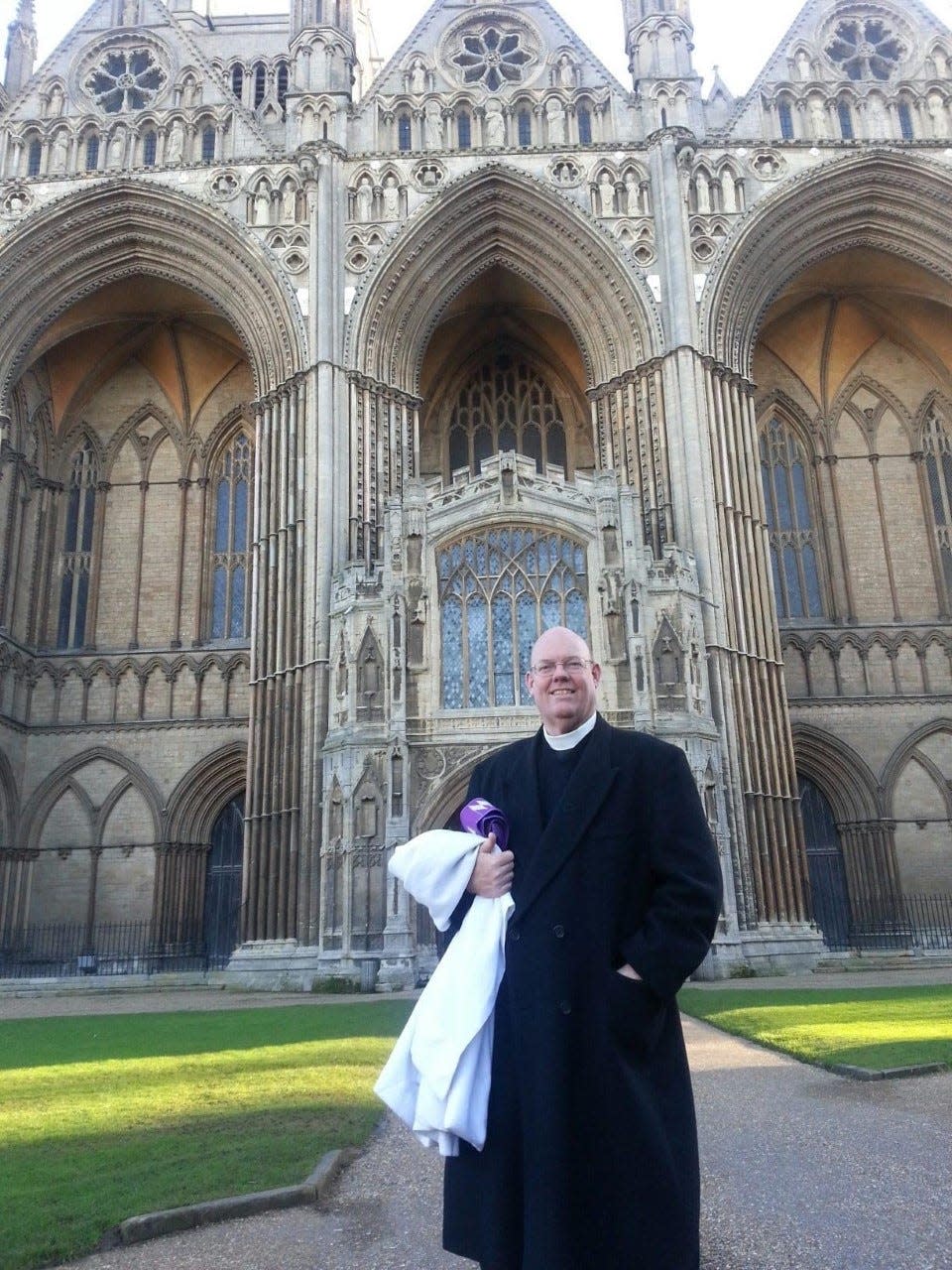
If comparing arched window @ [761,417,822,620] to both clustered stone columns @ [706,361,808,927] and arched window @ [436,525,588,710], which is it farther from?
arched window @ [436,525,588,710]

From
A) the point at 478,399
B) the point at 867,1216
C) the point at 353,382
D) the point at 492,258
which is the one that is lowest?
the point at 867,1216

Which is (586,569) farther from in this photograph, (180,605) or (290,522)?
(180,605)

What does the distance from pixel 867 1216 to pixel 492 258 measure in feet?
79.9

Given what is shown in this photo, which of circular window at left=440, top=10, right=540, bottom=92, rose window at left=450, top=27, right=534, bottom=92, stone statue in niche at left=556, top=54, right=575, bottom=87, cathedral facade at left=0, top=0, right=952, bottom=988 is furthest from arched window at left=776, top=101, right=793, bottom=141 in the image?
rose window at left=450, top=27, right=534, bottom=92

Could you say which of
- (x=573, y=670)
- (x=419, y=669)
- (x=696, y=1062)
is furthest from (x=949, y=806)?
(x=573, y=670)

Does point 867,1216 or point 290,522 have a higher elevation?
point 290,522

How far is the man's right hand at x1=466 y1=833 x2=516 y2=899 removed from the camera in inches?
124

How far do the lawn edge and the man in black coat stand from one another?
196 cm

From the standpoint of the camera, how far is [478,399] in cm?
2895

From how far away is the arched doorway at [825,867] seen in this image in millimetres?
24906

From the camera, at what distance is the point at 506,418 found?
28.7 meters

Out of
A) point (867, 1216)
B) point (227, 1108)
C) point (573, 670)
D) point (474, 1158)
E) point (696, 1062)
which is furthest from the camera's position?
point (696, 1062)

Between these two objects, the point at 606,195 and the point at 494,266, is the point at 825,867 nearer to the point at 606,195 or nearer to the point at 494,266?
the point at 494,266

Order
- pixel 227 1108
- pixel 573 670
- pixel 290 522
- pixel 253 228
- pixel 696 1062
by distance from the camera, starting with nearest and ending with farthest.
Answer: pixel 573 670 → pixel 227 1108 → pixel 696 1062 → pixel 290 522 → pixel 253 228
